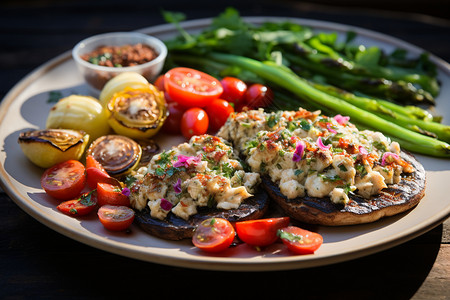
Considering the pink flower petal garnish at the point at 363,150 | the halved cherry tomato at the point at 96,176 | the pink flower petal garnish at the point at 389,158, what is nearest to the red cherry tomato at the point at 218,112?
the halved cherry tomato at the point at 96,176

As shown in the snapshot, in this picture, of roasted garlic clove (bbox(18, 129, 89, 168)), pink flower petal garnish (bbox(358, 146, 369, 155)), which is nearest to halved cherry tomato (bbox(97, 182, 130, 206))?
roasted garlic clove (bbox(18, 129, 89, 168))

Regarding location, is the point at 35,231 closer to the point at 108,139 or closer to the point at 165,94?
the point at 108,139

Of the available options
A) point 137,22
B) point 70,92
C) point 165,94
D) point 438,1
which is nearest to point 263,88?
point 165,94

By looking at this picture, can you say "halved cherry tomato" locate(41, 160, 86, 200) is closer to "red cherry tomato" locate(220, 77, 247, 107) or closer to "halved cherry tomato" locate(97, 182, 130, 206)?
"halved cherry tomato" locate(97, 182, 130, 206)

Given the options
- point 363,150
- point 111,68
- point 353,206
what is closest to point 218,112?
point 111,68

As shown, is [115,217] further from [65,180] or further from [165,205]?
[65,180]

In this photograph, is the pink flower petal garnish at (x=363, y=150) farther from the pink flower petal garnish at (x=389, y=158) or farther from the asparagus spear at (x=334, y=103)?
the asparagus spear at (x=334, y=103)
